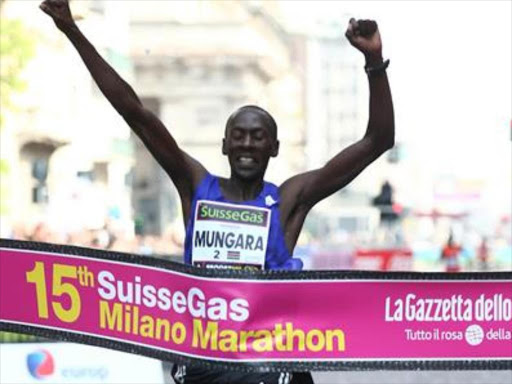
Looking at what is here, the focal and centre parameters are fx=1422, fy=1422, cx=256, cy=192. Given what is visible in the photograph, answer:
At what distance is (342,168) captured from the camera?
4363mm

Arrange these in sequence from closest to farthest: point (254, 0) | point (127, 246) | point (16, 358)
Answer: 1. point (16, 358)
2. point (127, 246)
3. point (254, 0)

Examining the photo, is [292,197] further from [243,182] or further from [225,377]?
[225,377]

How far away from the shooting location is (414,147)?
66.9m

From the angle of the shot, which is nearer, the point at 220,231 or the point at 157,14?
the point at 220,231

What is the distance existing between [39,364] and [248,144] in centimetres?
538

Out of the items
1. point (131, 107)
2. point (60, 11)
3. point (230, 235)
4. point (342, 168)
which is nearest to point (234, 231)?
point (230, 235)

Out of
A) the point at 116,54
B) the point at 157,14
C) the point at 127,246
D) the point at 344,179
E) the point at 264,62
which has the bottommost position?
the point at 344,179

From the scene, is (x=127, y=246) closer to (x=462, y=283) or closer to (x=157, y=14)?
(x=462, y=283)

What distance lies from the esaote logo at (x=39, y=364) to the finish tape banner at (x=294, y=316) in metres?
4.90

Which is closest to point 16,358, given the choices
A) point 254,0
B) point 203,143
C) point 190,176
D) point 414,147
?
point 190,176

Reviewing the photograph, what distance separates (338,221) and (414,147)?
17798 millimetres

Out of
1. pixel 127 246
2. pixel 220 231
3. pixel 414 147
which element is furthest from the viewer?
pixel 414 147

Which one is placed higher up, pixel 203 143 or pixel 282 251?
pixel 203 143

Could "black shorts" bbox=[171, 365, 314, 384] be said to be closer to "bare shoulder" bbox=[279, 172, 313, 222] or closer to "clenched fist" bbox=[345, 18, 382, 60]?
"bare shoulder" bbox=[279, 172, 313, 222]
